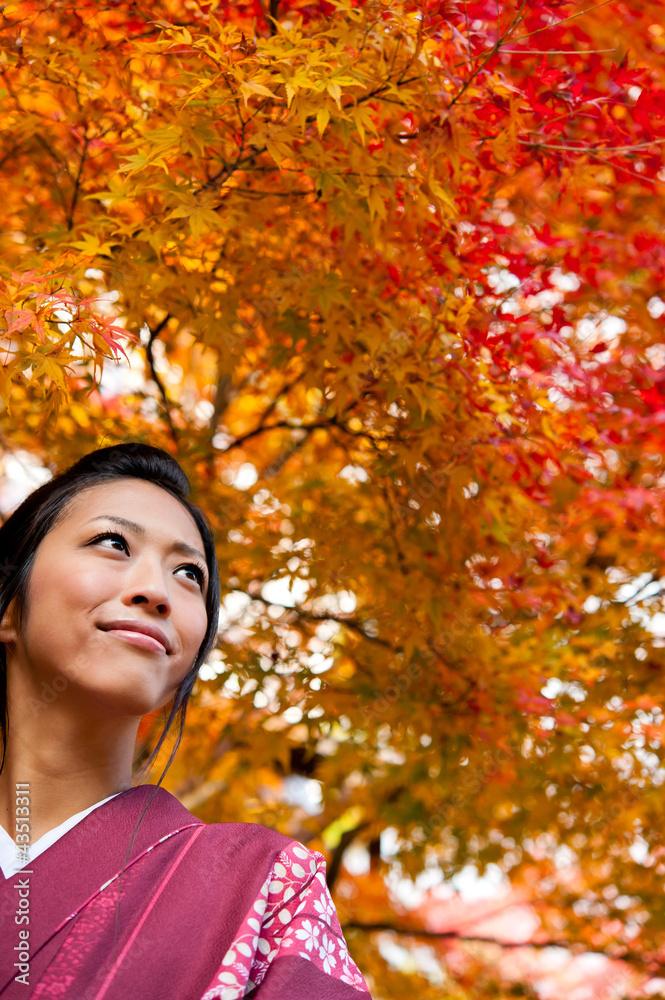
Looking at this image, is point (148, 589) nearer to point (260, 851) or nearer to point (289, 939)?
point (260, 851)

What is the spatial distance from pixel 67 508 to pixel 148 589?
1.02 feet

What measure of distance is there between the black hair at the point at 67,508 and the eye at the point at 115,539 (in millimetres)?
136

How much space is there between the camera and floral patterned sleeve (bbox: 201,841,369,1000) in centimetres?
136

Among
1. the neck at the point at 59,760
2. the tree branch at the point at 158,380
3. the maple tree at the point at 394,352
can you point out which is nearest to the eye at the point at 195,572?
the neck at the point at 59,760

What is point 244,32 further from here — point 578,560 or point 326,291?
point 578,560

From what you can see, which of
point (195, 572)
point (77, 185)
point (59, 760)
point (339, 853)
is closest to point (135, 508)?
point (195, 572)

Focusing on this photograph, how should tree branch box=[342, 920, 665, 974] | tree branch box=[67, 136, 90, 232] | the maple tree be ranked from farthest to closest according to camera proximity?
tree branch box=[342, 920, 665, 974] → tree branch box=[67, 136, 90, 232] → the maple tree

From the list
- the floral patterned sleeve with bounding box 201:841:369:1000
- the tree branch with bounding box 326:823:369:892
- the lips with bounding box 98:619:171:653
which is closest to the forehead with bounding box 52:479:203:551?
the lips with bounding box 98:619:171:653

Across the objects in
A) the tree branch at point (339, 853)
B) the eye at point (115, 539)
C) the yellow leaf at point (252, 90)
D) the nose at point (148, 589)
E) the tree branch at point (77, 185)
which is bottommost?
the tree branch at point (339, 853)

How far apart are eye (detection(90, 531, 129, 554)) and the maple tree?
36 centimetres

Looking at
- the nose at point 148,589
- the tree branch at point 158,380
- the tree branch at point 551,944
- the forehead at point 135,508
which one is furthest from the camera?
the tree branch at point 551,944

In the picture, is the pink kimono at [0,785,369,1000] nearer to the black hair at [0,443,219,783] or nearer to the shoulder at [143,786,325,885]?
the shoulder at [143,786,325,885]

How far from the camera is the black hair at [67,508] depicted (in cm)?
176

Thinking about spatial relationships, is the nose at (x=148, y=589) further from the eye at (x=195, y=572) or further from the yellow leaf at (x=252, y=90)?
the yellow leaf at (x=252, y=90)
